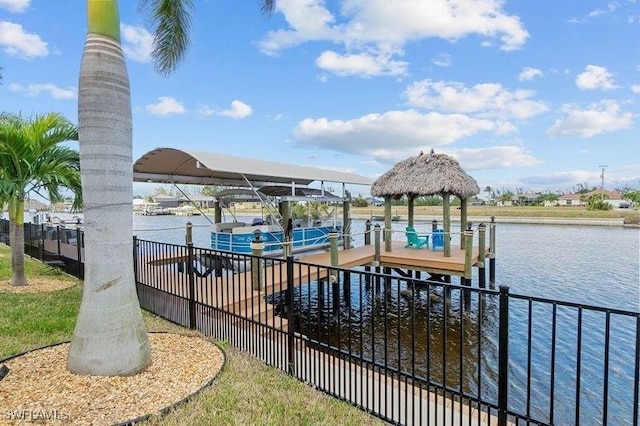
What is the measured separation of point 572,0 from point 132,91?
1365cm

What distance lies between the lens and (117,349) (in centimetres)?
379

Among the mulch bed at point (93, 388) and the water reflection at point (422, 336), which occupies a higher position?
the mulch bed at point (93, 388)

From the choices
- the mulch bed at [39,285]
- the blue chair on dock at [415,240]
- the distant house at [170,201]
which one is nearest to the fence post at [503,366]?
the mulch bed at [39,285]

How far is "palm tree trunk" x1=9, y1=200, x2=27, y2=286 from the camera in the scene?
8.12 m

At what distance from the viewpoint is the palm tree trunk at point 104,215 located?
3723 mm

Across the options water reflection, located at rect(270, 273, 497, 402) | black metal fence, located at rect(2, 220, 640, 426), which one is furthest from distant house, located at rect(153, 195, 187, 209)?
water reflection, located at rect(270, 273, 497, 402)

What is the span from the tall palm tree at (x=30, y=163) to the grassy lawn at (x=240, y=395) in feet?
9.72

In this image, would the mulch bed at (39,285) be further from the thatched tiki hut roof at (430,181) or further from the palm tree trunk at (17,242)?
the thatched tiki hut roof at (430,181)

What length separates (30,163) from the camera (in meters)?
7.76

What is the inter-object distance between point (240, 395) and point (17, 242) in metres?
7.48

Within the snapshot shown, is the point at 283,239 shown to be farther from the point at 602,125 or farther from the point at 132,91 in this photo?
the point at 602,125

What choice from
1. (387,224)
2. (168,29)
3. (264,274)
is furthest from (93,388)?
(387,224)

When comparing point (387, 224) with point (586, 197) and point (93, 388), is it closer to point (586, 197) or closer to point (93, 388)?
point (93, 388)

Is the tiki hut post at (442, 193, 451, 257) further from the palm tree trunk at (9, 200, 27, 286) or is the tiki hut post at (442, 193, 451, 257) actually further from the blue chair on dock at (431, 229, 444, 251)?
the palm tree trunk at (9, 200, 27, 286)
